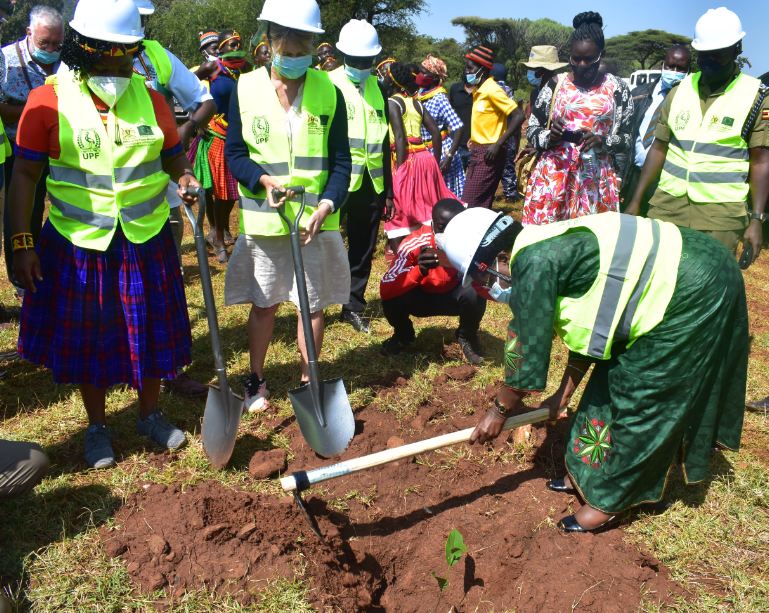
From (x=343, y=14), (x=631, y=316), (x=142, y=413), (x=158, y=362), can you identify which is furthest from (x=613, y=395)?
(x=343, y=14)

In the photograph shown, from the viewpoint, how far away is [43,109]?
9.01 feet

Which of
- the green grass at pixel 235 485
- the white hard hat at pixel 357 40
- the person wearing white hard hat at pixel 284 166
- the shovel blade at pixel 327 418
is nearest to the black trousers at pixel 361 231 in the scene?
the green grass at pixel 235 485

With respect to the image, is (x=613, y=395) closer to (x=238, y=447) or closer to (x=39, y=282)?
(x=238, y=447)

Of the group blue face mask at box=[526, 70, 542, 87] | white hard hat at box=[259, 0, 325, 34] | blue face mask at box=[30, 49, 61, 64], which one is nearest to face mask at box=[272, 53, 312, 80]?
white hard hat at box=[259, 0, 325, 34]

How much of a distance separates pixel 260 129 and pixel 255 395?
150cm

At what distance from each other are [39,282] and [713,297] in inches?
114

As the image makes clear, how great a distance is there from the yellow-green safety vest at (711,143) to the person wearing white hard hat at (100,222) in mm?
2773

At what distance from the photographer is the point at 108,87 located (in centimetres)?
281

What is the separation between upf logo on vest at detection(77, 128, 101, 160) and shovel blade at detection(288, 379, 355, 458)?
4.54ft

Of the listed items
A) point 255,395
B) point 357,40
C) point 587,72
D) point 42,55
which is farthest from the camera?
point 587,72

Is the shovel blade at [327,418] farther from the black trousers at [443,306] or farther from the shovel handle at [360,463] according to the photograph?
the black trousers at [443,306]

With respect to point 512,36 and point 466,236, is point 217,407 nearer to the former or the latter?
point 466,236

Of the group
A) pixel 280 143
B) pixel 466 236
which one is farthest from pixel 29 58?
pixel 466 236

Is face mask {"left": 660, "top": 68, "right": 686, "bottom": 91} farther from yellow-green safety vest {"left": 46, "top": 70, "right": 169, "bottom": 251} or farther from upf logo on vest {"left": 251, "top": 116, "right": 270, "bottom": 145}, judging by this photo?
yellow-green safety vest {"left": 46, "top": 70, "right": 169, "bottom": 251}
